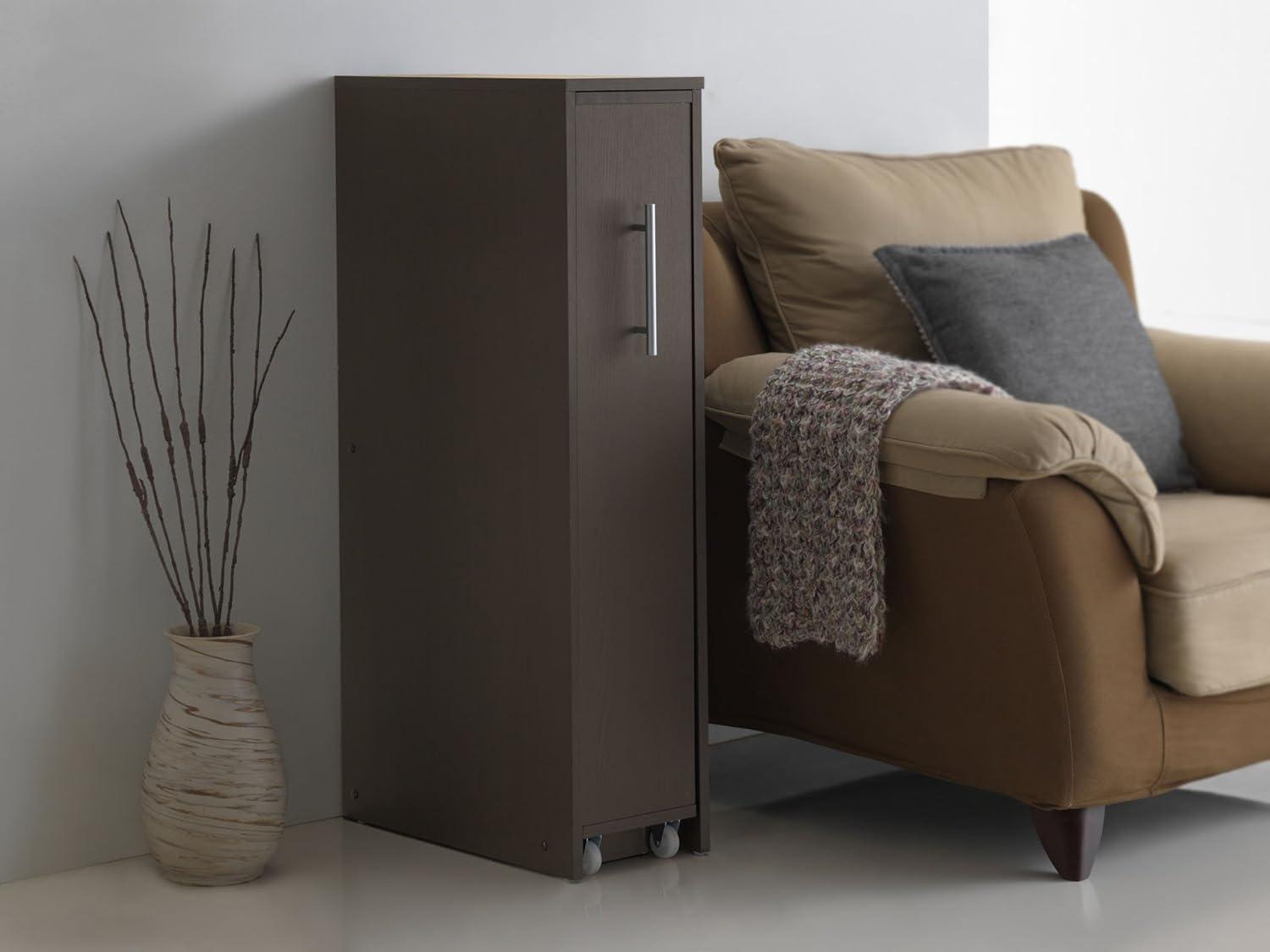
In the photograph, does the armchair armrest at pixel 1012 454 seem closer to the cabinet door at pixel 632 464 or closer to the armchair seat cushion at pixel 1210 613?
the armchair seat cushion at pixel 1210 613

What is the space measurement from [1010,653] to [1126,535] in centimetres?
21

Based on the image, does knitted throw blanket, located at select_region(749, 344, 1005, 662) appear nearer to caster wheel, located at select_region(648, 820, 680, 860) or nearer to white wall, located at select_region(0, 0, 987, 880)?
caster wheel, located at select_region(648, 820, 680, 860)

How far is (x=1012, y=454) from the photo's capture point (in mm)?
2182

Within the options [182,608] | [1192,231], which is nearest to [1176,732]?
[182,608]

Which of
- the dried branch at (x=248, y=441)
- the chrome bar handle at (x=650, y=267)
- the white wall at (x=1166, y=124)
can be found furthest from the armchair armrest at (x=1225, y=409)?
the white wall at (x=1166, y=124)

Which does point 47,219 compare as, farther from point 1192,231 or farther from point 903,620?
point 1192,231

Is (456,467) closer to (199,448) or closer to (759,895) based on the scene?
(199,448)

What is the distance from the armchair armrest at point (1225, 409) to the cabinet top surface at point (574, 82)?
113 centimetres

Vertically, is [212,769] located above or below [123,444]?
below

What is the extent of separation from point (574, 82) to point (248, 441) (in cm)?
70

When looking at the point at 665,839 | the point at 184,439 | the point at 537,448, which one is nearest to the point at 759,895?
the point at 665,839

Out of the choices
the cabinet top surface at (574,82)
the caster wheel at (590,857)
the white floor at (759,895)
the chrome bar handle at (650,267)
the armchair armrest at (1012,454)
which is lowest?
the white floor at (759,895)

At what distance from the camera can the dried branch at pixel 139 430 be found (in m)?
2.47

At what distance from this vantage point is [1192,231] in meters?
5.41
